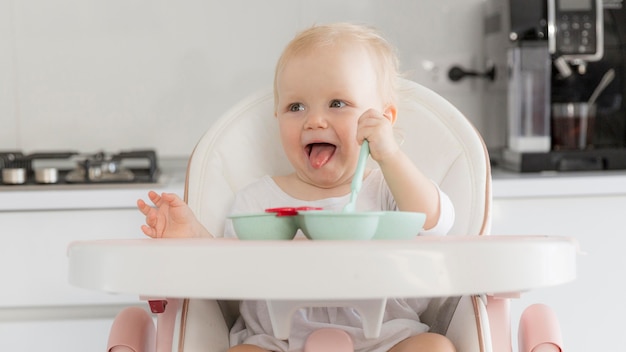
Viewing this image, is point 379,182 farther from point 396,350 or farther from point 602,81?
point 602,81

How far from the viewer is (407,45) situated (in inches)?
90.9

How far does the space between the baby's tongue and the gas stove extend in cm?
58

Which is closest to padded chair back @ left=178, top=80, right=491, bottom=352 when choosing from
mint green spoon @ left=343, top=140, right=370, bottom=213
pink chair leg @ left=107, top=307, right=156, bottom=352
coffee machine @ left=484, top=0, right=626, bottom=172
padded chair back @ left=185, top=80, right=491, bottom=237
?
padded chair back @ left=185, top=80, right=491, bottom=237

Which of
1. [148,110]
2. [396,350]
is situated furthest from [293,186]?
[148,110]

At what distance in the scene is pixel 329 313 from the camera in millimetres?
1368

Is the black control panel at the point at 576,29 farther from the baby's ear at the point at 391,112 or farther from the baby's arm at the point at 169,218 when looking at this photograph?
the baby's arm at the point at 169,218

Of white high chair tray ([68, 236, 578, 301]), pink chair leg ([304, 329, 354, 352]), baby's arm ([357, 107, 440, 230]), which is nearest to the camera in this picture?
white high chair tray ([68, 236, 578, 301])

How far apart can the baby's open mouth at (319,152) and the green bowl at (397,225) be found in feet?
1.19

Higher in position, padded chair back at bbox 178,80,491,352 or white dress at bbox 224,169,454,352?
padded chair back at bbox 178,80,491,352

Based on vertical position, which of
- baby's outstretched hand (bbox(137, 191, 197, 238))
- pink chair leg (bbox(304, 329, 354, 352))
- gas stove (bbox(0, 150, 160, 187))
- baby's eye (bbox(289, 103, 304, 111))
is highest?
baby's eye (bbox(289, 103, 304, 111))

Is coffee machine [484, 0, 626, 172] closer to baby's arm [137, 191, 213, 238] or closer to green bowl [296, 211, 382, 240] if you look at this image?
baby's arm [137, 191, 213, 238]

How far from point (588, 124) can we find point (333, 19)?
2.06 feet

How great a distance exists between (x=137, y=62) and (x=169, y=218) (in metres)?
1.06

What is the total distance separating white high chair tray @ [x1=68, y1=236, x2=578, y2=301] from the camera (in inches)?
35.2
